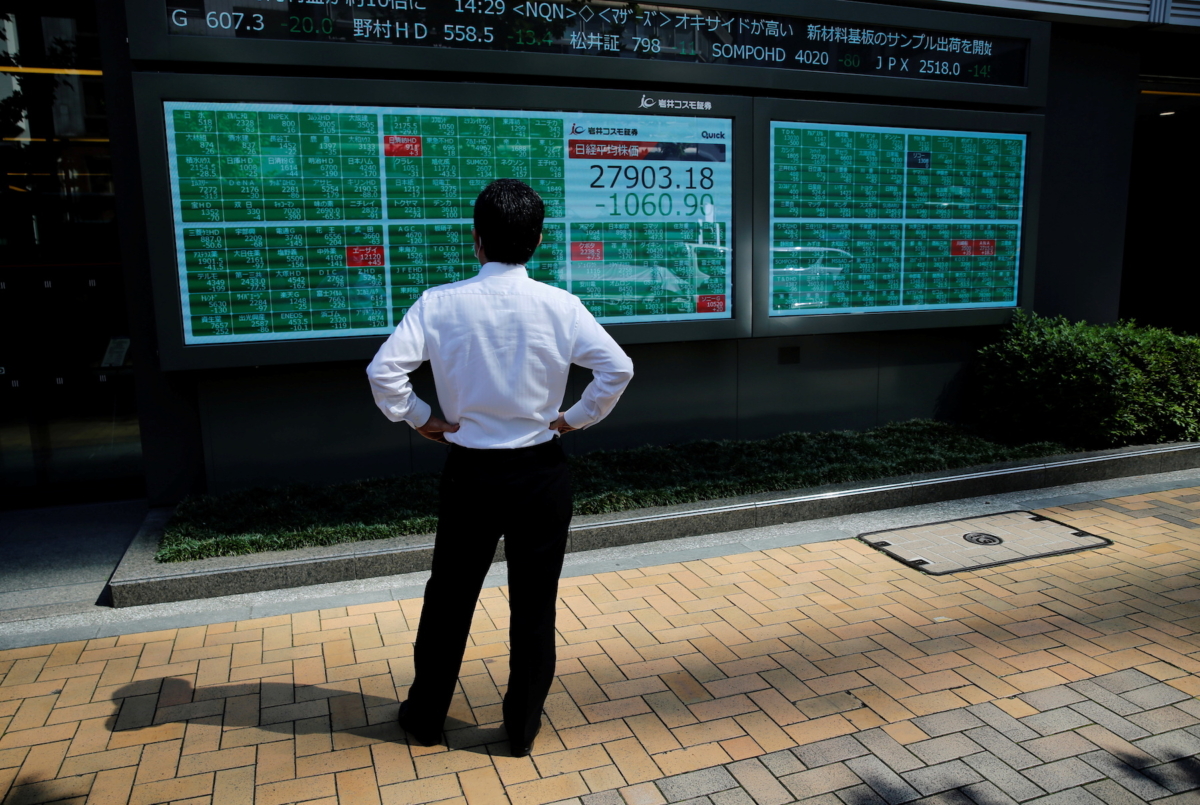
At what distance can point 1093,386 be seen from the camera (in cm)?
680

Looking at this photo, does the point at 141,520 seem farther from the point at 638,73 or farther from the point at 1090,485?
the point at 1090,485

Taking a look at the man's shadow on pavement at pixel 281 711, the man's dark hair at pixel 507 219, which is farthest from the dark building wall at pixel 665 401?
the man's dark hair at pixel 507 219

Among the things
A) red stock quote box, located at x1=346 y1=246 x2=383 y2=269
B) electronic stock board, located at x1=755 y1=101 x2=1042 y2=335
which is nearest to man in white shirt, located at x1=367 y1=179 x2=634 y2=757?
red stock quote box, located at x1=346 y1=246 x2=383 y2=269

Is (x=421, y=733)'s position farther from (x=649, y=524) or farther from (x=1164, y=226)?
(x=1164, y=226)

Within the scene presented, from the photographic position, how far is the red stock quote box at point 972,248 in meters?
7.21

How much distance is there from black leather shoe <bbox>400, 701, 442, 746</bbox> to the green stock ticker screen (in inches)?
114

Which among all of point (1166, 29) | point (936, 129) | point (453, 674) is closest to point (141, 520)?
point (453, 674)

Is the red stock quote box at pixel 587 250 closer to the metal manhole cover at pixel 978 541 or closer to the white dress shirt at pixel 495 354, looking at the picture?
the metal manhole cover at pixel 978 541

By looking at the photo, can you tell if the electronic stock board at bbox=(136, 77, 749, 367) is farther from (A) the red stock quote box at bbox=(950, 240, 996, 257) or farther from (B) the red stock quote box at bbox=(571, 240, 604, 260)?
(A) the red stock quote box at bbox=(950, 240, 996, 257)

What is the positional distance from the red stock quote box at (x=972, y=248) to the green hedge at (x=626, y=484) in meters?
1.44

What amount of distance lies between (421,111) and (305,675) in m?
3.42

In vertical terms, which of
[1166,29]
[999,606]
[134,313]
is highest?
[1166,29]

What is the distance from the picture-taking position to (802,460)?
6379mm

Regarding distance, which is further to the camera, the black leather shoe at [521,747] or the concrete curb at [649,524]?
the concrete curb at [649,524]
